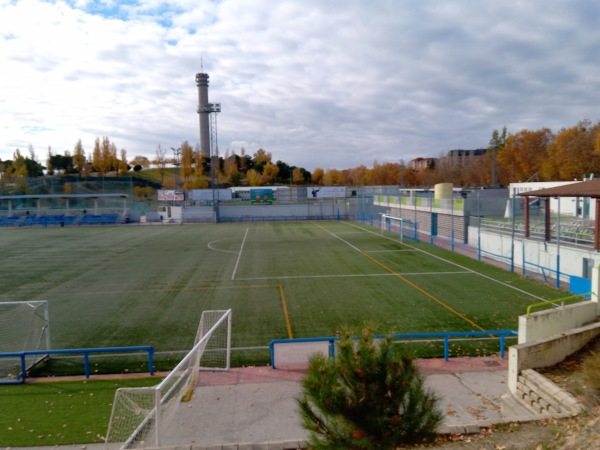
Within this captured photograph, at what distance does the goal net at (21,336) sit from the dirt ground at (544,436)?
10.9 meters

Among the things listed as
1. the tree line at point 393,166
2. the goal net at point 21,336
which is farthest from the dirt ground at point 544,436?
the tree line at point 393,166

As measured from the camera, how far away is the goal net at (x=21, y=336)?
500 inches

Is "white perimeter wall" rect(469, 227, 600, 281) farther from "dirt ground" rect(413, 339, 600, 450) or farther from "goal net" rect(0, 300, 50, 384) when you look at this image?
"goal net" rect(0, 300, 50, 384)

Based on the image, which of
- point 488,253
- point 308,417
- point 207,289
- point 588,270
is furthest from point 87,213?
point 308,417

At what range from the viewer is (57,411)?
9945mm

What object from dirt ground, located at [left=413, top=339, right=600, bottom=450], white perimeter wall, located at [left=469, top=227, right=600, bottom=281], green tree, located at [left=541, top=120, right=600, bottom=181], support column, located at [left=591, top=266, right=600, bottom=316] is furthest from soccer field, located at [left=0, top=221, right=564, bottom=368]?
green tree, located at [left=541, top=120, right=600, bottom=181]

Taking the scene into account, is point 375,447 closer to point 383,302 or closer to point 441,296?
point 383,302

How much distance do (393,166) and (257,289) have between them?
115 metres

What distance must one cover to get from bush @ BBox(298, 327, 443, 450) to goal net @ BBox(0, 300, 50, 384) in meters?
10.1

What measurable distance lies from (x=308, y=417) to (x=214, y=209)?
5853 cm

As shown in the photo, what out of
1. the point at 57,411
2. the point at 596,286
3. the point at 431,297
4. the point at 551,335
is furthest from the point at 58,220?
the point at 596,286

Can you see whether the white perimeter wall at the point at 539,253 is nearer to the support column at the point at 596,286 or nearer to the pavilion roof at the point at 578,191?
the pavilion roof at the point at 578,191

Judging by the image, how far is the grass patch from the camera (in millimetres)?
8766

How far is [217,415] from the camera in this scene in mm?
9680
